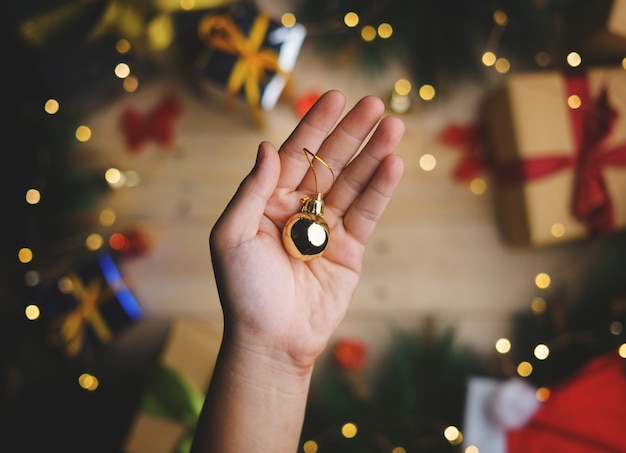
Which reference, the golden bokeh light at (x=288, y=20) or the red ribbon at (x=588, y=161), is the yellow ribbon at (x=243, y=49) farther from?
the red ribbon at (x=588, y=161)

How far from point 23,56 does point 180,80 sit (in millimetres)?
383

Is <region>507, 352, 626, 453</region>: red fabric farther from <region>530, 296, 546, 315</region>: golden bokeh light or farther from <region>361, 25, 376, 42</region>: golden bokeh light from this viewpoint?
<region>361, 25, 376, 42</region>: golden bokeh light

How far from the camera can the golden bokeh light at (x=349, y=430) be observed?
119cm

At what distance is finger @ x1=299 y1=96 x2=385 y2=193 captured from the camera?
0.88 meters

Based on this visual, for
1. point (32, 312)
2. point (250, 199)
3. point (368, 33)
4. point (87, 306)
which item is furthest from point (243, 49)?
point (32, 312)

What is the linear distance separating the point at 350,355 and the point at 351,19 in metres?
0.83

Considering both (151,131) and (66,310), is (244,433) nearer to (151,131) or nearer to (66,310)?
(66,310)

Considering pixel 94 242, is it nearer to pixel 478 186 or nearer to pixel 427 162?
pixel 427 162

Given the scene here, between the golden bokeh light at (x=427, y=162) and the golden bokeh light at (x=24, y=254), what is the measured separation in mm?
1034

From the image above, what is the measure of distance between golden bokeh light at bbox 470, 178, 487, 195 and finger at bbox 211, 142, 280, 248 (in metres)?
0.76

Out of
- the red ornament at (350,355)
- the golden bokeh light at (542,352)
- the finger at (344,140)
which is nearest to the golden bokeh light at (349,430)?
the red ornament at (350,355)

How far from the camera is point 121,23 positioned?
4.30ft

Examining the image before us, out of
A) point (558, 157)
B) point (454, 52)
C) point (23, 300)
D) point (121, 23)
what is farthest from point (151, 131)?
point (558, 157)

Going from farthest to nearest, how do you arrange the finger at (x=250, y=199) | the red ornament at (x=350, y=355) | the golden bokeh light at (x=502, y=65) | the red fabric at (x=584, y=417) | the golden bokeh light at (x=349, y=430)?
the golden bokeh light at (x=502, y=65)
the red ornament at (x=350, y=355)
the golden bokeh light at (x=349, y=430)
the red fabric at (x=584, y=417)
the finger at (x=250, y=199)
